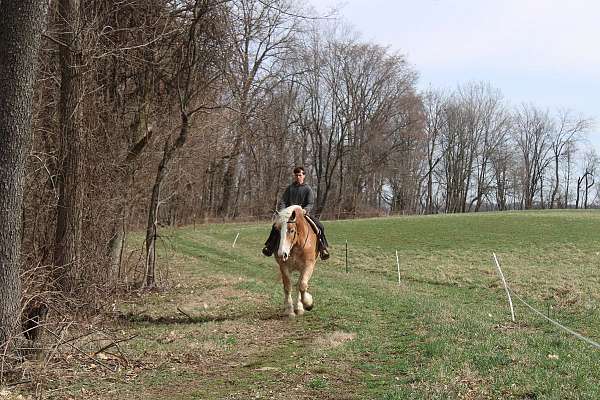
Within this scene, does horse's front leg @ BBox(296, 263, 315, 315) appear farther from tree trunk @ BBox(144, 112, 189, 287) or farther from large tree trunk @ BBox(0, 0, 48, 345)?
large tree trunk @ BBox(0, 0, 48, 345)

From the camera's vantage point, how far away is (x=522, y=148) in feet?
312

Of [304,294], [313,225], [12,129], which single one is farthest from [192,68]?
[12,129]

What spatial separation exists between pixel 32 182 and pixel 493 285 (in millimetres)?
15966

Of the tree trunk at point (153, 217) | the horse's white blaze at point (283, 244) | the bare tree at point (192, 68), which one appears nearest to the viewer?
the horse's white blaze at point (283, 244)

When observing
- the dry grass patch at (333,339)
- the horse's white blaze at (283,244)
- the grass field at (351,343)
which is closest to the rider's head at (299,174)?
the horse's white blaze at (283,244)

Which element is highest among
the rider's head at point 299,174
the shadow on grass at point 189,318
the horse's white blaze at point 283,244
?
the rider's head at point 299,174

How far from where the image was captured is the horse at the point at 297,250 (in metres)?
10.3

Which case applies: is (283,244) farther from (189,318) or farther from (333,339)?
(189,318)

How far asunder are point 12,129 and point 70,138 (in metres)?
2.69

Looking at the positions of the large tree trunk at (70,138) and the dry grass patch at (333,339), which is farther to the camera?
the large tree trunk at (70,138)

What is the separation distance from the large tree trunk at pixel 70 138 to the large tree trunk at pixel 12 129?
7.92 ft

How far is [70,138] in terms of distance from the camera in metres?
9.13

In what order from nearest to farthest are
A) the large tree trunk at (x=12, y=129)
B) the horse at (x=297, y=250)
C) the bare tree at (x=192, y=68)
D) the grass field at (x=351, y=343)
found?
the grass field at (x=351, y=343) < the large tree trunk at (x=12, y=129) < the horse at (x=297, y=250) < the bare tree at (x=192, y=68)

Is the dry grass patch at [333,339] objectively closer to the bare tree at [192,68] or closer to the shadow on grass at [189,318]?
the shadow on grass at [189,318]
